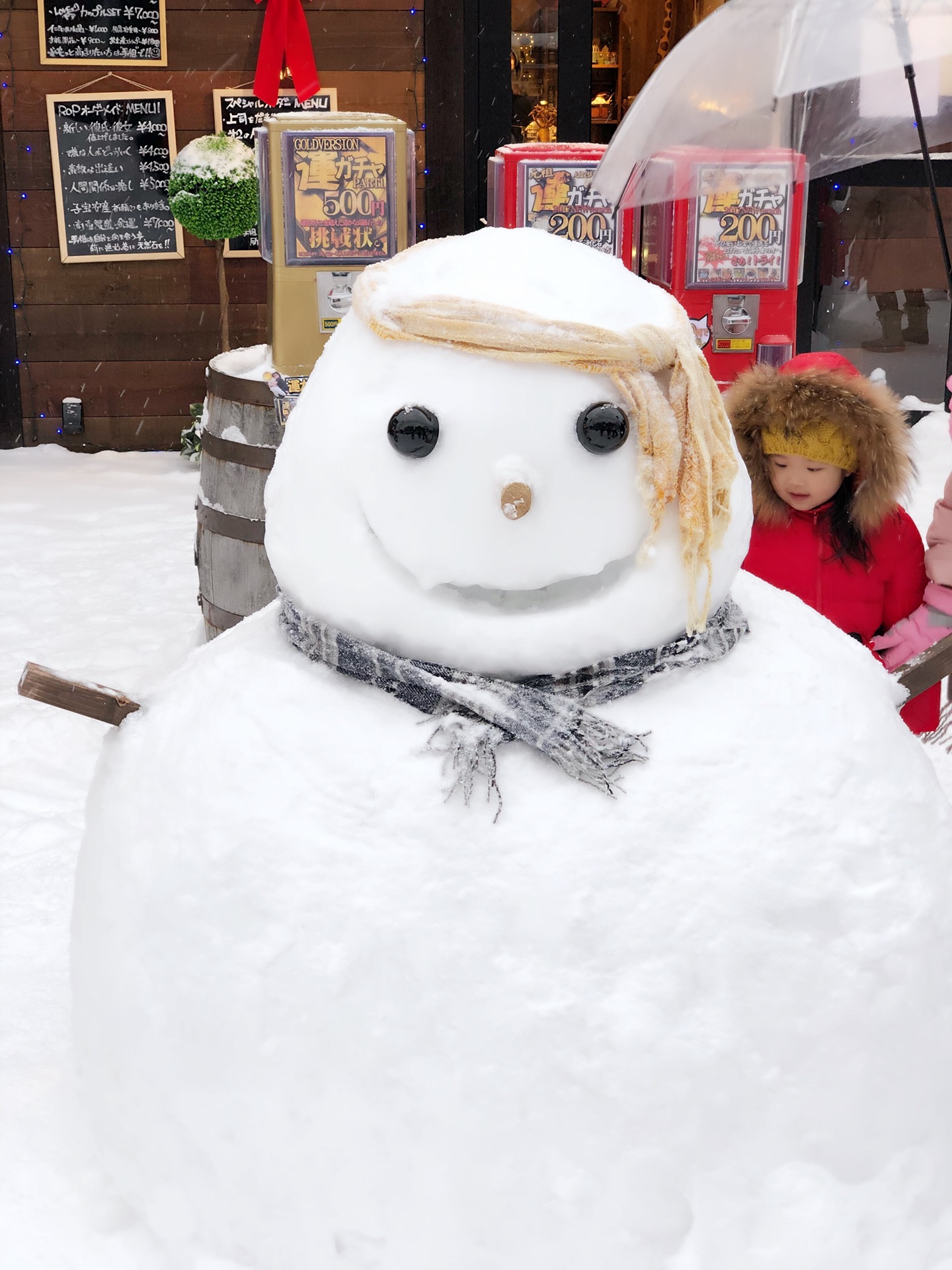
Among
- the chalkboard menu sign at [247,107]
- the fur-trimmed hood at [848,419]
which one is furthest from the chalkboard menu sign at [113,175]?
the fur-trimmed hood at [848,419]

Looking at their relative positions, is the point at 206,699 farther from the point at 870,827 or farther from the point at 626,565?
the point at 870,827

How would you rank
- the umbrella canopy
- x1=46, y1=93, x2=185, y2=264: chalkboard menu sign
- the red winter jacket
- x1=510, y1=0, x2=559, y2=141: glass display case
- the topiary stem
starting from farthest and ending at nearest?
x1=46, y1=93, x2=185, y2=264: chalkboard menu sign < x1=510, y1=0, x2=559, y2=141: glass display case < the topiary stem < the umbrella canopy < the red winter jacket

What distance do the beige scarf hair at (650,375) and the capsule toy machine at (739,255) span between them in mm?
2791

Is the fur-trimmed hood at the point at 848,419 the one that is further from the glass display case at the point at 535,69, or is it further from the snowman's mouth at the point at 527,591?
the glass display case at the point at 535,69

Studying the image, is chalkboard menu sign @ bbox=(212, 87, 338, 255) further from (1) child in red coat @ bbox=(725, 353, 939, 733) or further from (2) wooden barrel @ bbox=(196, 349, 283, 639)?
(1) child in red coat @ bbox=(725, 353, 939, 733)

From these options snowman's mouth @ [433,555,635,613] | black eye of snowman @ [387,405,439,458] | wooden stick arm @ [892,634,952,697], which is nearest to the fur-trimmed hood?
wooden stick arm @ [892,634,952,697]

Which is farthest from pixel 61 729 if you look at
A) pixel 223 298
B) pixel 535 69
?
pixel 535 69

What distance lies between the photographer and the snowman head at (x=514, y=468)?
124cm

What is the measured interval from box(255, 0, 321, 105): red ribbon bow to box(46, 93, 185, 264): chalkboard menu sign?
60.0 inches

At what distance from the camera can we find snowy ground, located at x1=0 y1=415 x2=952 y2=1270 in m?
1.56

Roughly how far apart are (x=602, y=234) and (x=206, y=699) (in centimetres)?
263

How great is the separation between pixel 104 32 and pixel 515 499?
5.43 metres

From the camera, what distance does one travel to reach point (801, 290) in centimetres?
602

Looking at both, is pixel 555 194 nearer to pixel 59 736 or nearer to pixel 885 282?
pixel 59 736
